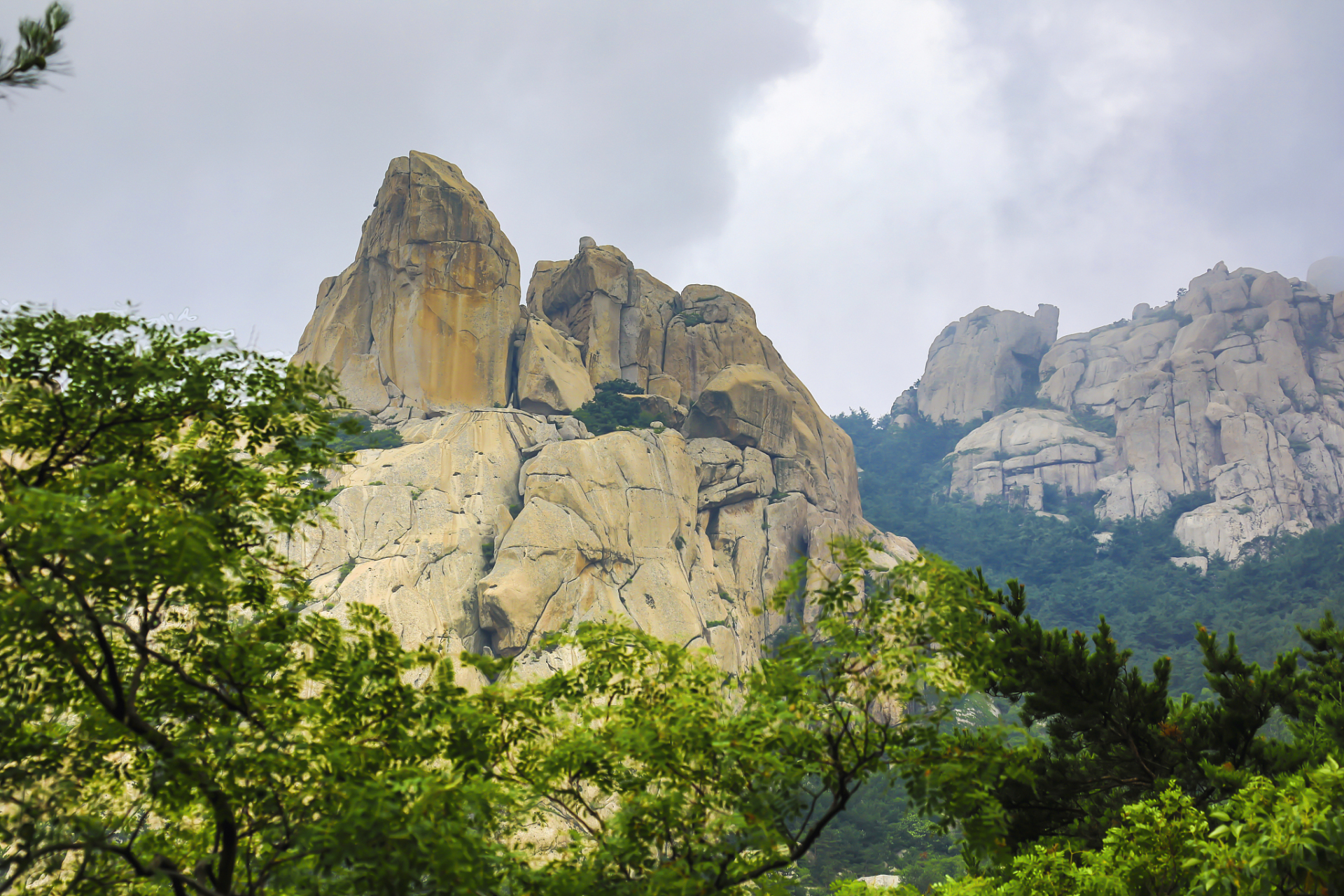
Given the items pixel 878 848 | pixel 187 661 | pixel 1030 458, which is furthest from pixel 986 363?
pixel 187 661

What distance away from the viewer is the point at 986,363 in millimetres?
95500

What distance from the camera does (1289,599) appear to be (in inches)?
2066

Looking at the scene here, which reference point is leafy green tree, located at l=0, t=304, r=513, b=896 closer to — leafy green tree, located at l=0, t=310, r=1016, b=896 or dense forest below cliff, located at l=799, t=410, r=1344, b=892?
leafy green tree, located at l=0, t=310, r=1016, b=896

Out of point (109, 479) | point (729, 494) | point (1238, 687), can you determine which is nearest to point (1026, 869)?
point (1238, 687)

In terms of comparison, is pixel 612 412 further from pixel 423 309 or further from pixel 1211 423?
pixel 1211 423

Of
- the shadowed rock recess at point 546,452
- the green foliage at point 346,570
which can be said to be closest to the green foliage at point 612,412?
the shadowed rock recess at point 546,452

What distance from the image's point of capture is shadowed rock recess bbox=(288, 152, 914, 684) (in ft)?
95.6

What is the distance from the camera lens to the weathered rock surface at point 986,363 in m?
→ 94.3

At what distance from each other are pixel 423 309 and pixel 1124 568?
6077 centimetres

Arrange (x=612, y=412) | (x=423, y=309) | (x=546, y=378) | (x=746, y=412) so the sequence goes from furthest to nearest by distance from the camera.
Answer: (x=746, y=412) < (x=612, y=412) < (x=546, y=378) < (x=423, y=309)

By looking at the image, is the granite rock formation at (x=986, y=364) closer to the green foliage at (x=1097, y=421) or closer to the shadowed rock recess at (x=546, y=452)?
the green foliage at (x=1097, y=421)

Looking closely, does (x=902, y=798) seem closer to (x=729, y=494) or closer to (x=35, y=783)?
(x=729, y=494)

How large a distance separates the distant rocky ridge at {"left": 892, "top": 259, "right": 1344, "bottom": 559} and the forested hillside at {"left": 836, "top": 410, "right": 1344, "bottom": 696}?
2.44 m

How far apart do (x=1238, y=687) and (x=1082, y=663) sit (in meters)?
2.16
